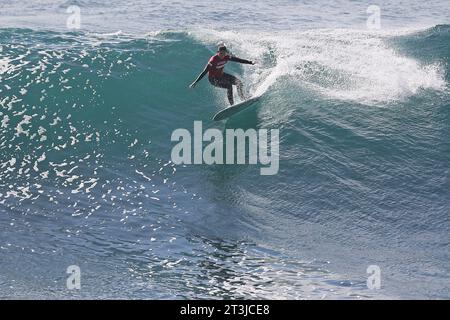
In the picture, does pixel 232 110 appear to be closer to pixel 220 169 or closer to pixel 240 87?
pixel 240 87

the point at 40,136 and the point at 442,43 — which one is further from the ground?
the point at 442,43

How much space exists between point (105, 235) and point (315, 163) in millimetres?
5393

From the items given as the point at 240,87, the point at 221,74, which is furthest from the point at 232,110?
the point at 221,74

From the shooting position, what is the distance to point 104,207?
585 inches

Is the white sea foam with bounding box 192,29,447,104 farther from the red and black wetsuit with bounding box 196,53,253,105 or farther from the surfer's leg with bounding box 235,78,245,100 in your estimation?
the red and black wetsuit with bounding box 196,53,253,105

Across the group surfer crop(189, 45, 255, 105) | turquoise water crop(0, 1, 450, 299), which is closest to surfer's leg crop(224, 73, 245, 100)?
surfer crop(189, 45, 255, 105)

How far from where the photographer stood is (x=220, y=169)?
16.7 m

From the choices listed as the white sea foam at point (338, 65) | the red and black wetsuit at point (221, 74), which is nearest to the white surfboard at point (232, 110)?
the red and black wetsuit at point (221, 74)

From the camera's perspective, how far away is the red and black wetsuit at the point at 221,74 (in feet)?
58.6

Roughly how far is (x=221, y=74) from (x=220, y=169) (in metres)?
2.73

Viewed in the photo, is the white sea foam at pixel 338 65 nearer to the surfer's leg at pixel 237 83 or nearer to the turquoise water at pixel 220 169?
the turquoise water at pixel 220 169

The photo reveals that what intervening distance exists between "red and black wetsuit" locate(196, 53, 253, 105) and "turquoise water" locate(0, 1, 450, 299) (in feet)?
2.58

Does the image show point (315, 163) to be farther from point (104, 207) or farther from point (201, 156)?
point (104, 207)

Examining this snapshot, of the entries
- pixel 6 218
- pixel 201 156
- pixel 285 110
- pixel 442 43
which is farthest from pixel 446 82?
pixel 6 218
